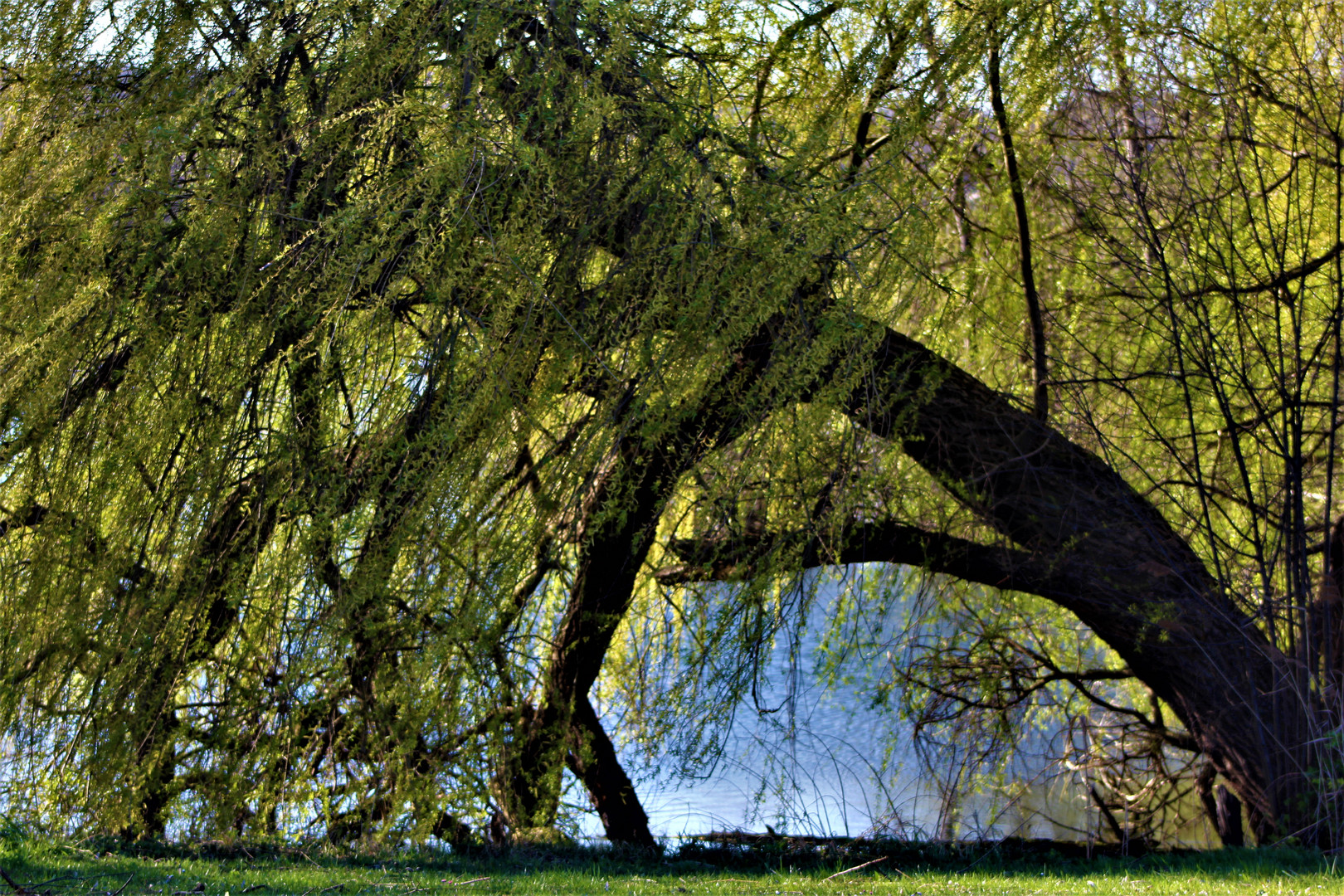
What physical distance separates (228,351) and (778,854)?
10.5ft

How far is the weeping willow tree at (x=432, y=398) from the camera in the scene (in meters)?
3.90

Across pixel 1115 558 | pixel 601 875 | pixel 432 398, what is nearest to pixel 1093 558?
pixel 1115 558

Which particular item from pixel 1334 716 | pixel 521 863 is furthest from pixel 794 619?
pixel 1334 716

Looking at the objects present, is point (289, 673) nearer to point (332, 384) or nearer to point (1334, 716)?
point (332, 384)

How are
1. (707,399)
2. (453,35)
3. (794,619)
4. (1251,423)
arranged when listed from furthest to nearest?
(1251,423)
(794,619)
(707,399)
(453,35)

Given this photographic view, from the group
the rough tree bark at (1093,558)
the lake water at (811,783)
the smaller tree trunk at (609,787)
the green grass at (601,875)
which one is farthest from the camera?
the smaller tree trunk at (609,787)

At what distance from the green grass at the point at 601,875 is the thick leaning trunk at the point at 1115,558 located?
83cm

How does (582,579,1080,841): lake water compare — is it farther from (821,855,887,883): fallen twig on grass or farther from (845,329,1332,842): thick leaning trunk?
(845,329,1332,842): thick leaning trunk

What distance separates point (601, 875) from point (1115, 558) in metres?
2.95

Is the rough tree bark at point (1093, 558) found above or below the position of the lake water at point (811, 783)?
above

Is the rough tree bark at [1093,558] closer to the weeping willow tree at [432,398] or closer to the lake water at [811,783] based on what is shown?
the weeping willow tree at [432,398]

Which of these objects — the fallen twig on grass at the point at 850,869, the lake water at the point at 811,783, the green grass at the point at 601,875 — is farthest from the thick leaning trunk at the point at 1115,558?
the fallen twig on grass at the point at 850,869

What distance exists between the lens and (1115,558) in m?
5.92

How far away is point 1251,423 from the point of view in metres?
5.82
